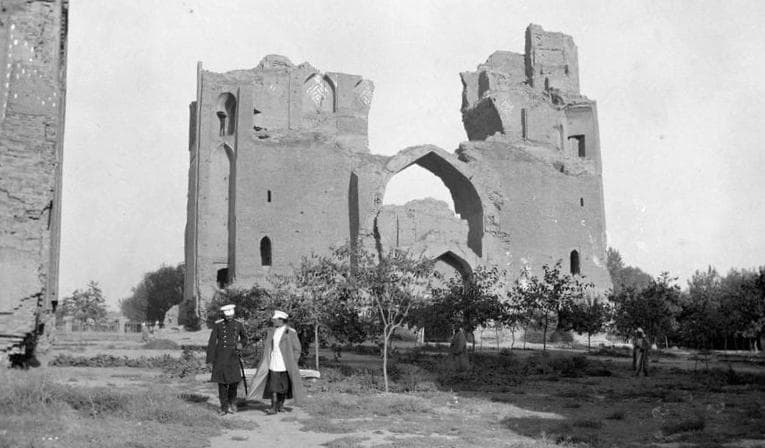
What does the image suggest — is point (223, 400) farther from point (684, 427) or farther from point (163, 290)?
point (163, 290)

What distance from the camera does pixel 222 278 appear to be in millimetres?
→ 38625

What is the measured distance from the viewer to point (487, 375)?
53.5 ft

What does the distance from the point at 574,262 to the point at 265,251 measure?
50.7 ft

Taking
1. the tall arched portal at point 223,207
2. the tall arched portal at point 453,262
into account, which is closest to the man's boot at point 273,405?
the tall arched portal at point 453,262

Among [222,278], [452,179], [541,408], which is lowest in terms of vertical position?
[541,408]

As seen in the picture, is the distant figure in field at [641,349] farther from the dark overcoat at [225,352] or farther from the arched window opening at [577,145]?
the arched window opening at [577,145]

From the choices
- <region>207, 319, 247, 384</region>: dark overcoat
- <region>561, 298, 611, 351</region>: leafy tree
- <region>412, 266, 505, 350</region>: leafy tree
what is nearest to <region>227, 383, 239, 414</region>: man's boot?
<region>207, 319, 247, 384</region>: dark overcoat

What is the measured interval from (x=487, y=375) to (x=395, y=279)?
3.10 m

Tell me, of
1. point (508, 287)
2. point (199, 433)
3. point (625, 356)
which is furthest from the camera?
point (508, 287)

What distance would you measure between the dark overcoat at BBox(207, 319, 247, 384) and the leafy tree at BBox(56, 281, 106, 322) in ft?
164

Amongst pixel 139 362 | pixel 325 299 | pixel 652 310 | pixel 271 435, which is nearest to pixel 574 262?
pixel 652 310

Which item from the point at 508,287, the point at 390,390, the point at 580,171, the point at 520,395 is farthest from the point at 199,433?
the point at 580,171

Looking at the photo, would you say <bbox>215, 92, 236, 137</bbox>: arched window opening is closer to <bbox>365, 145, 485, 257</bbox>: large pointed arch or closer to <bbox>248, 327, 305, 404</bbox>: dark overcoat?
<bbox>365, 145, 485, 257</bbox>: large pointed arch

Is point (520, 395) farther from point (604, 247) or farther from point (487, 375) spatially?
point (604, 247)
